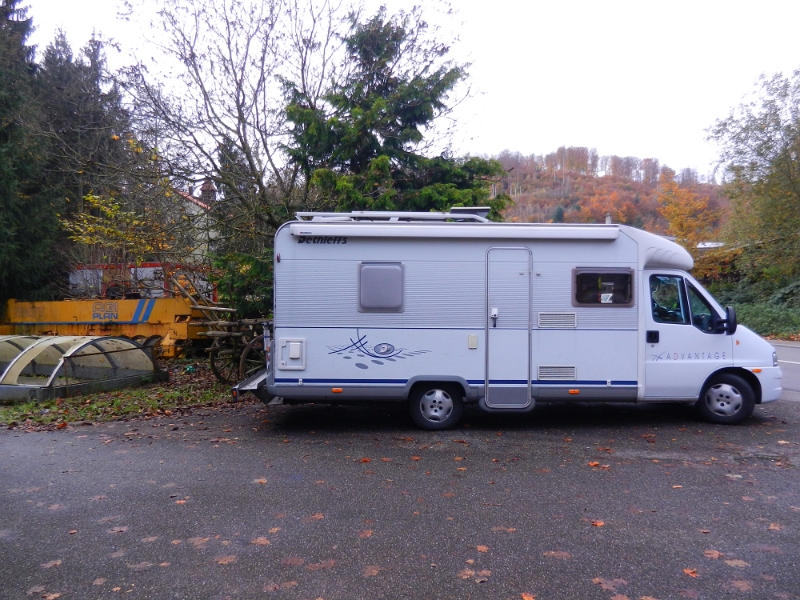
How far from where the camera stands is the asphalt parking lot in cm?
446

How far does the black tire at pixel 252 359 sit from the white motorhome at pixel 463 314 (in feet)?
11.2

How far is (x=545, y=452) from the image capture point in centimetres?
784

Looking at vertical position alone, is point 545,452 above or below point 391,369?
below

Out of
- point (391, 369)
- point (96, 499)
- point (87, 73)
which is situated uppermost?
point (87, 73)

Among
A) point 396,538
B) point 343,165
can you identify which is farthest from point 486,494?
point 343,165

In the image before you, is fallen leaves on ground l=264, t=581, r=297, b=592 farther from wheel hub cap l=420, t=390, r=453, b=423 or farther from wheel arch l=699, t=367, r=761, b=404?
wheel arch l=699, t=367, r=761, b=404

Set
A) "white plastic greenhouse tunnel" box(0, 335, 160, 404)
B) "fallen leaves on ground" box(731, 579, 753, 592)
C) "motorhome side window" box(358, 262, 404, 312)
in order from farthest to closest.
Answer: "white plastic greenhouse tunnel" box(0, 335, 160, 404), "motorhome side window" box(358, 262, 404, 312), "fallen leaves on ground" box(731, 579, 753, 592)

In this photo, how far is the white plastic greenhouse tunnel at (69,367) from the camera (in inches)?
472

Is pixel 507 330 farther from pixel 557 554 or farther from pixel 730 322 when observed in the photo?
pixel 557 554

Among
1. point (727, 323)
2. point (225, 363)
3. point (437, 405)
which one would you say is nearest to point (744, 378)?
point (727, 323)

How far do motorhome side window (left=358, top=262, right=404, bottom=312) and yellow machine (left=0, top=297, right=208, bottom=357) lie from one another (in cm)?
954

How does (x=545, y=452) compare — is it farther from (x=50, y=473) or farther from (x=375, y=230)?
(x=50, y=473)

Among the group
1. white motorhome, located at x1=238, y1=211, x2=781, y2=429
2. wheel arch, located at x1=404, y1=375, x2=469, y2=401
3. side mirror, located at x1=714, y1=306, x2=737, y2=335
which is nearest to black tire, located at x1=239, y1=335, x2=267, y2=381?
white motorhome, located at x1=238, y1=211, x2=781, y2=429

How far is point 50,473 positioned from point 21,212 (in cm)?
2000
